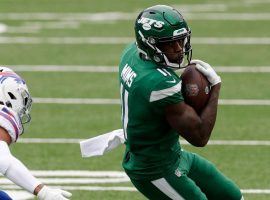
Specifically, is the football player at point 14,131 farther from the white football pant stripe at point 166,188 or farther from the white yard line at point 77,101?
the white yard line at point 77,101

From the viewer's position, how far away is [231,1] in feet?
58.2

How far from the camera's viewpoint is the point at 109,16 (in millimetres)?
16234

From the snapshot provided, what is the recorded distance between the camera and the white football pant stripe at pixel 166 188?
20.1 feet

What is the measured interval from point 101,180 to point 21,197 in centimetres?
81

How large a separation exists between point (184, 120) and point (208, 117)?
191 mm

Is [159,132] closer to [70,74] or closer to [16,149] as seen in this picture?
[16,149]

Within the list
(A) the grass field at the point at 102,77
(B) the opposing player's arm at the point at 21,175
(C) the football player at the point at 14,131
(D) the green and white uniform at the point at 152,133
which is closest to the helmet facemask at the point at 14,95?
(C) the football player at the point at 14,131

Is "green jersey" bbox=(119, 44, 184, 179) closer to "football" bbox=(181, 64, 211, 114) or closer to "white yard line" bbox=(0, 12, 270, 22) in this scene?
"football" bbox=(181, 64, 211, 114)

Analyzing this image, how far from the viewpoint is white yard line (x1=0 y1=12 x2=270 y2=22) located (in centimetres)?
1603

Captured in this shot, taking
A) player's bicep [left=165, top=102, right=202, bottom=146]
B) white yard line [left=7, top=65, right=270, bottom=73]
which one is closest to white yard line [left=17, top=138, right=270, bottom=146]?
white yard line [left=7, top=65, right=270, bottom=73]

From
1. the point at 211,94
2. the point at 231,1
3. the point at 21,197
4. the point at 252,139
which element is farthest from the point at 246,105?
the point at 231,1

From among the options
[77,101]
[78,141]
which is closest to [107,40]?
[77,101]

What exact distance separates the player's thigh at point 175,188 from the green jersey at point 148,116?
51mm

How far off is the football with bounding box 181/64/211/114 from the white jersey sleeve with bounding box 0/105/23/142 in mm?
1034
